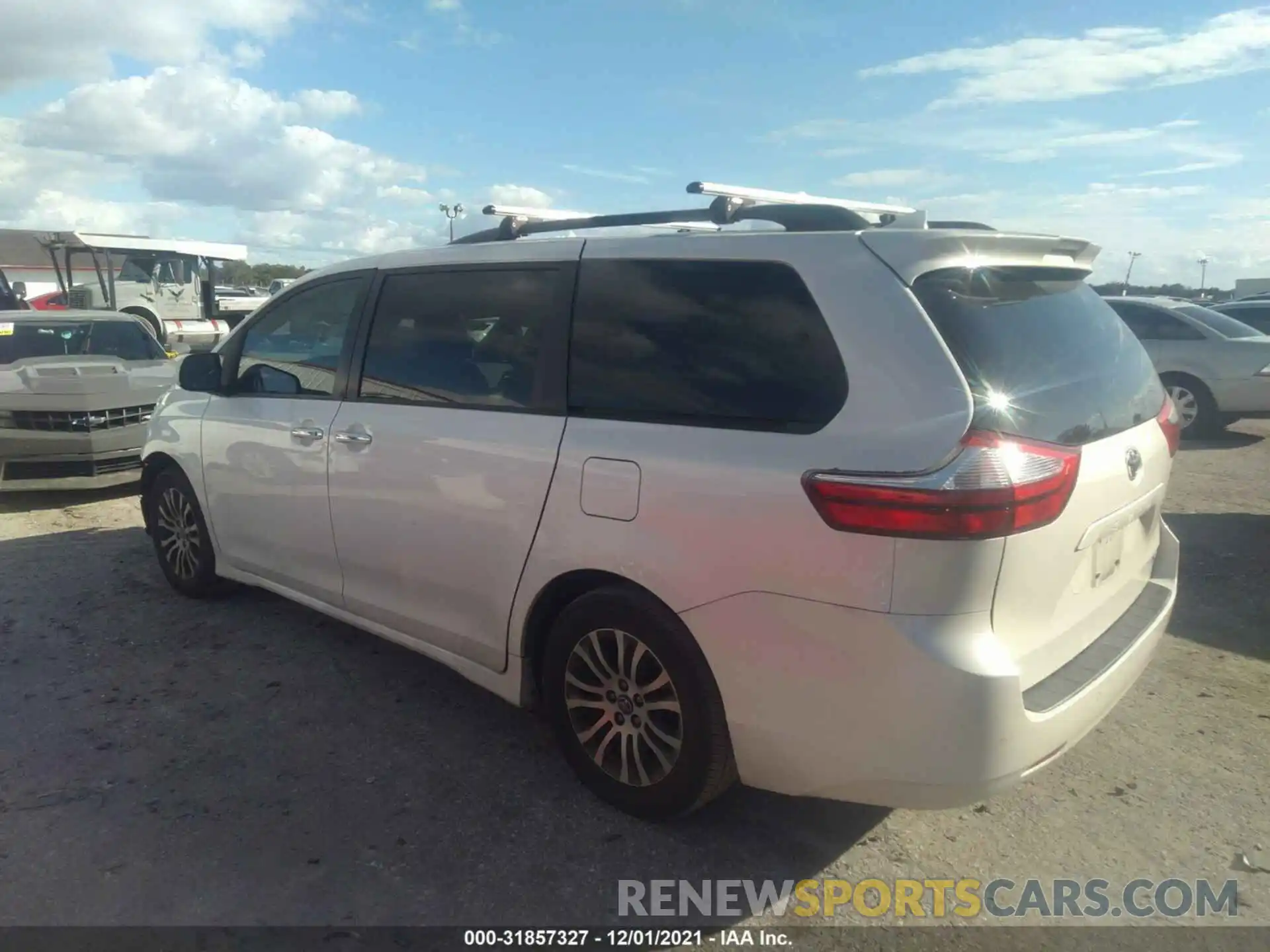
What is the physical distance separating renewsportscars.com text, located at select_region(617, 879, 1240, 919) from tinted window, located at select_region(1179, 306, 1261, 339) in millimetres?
9873

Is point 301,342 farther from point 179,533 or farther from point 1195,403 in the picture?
point 1195,403

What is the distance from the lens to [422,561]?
3662 mm

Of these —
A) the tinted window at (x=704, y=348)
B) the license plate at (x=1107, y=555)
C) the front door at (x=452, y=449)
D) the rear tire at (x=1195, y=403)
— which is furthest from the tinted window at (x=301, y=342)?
the rear tire at (x=1195, y=403)

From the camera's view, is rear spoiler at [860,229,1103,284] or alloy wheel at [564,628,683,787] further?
alloy wheel at [564,628,683,787]

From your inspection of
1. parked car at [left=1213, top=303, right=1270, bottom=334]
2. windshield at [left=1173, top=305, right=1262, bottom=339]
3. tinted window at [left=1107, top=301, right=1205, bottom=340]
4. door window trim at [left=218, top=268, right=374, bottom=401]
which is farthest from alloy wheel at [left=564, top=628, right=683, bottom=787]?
parked car at [left=1213, top=303, right=1270, bottom=334]

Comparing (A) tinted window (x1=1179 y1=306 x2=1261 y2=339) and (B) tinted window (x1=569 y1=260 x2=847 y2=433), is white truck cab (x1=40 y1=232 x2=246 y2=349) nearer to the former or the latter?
(A) tinted window (x1=1179 y1=306 x2=1261 y2=339)

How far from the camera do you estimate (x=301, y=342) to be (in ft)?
14.6

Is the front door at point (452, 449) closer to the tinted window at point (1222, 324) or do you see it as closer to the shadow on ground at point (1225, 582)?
the shadow on ground at point (1225, 582)

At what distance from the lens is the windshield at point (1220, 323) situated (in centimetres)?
1089

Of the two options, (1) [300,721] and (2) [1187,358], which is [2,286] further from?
(2) [1187,358]

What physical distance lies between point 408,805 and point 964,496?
2.13 meters

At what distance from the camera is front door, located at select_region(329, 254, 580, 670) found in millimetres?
3305

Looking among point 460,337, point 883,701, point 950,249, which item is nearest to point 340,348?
point 460,337

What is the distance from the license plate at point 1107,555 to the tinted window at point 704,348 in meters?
0.95
